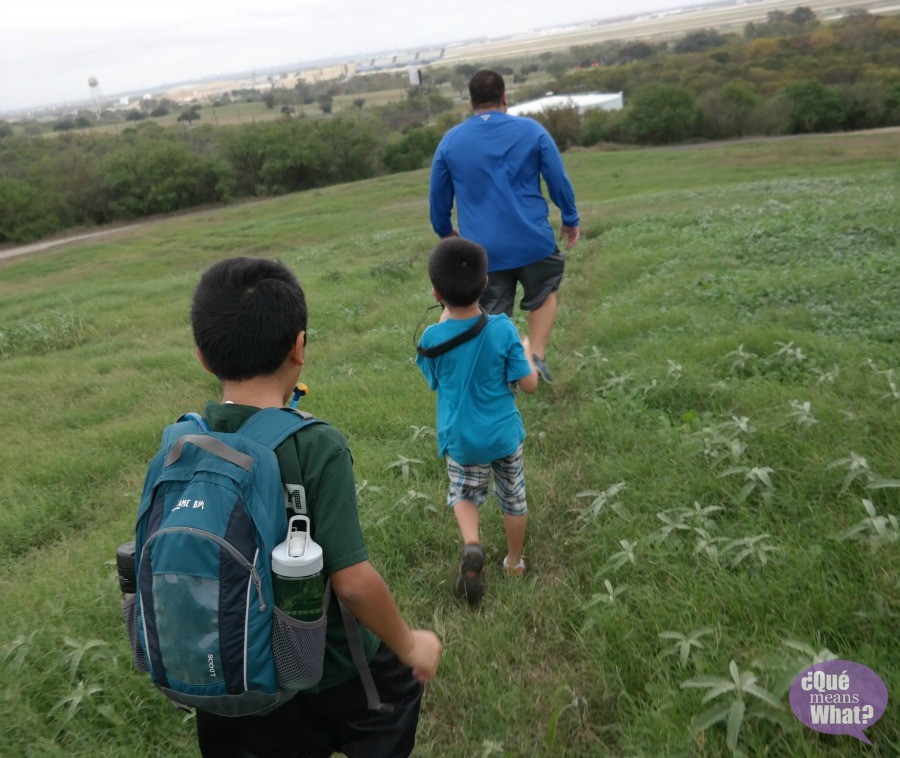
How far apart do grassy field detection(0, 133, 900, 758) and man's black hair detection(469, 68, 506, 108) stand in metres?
2.01

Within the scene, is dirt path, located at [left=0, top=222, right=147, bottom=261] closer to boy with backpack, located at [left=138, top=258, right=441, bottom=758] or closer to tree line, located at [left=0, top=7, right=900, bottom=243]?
tree line, located at [left=0, top=7, right=900, bottom=243]

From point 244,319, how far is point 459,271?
1.52 m

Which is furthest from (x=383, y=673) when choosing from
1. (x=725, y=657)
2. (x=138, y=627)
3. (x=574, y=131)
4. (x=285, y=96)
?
(x=285, y=96)

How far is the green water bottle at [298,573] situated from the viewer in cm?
152

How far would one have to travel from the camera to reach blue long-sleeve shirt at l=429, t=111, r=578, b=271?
4.79 meters

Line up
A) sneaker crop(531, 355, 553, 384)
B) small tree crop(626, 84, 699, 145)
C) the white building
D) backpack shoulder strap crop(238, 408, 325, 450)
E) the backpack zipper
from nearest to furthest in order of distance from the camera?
1. the backpack zipper
2. backpack shoulder strap crop(238, 408, 325, 450)
3. sneaker crop(531, 355, 553, 384)
4. small tree crop(626, 84, 699, 145)
5. the white building

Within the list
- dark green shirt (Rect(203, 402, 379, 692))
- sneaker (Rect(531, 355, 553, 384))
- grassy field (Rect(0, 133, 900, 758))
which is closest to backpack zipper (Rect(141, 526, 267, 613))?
dark green shirt (Rect(203, 402, 379, 692))

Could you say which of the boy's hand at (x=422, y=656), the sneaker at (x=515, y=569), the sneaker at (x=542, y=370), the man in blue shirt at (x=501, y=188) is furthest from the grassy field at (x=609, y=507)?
the man in blue shirt at (x=501, y=188)

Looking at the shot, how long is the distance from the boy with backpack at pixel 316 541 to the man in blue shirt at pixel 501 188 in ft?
9.95

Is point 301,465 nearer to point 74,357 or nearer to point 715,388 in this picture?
point 715,388

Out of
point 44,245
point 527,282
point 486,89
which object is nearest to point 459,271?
point 527,282

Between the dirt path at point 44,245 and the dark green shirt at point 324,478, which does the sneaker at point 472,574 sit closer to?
the dark green shirt at point 324,478

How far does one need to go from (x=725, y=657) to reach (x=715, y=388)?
242 cm

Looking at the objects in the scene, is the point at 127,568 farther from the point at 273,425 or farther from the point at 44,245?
the point at 44,245
